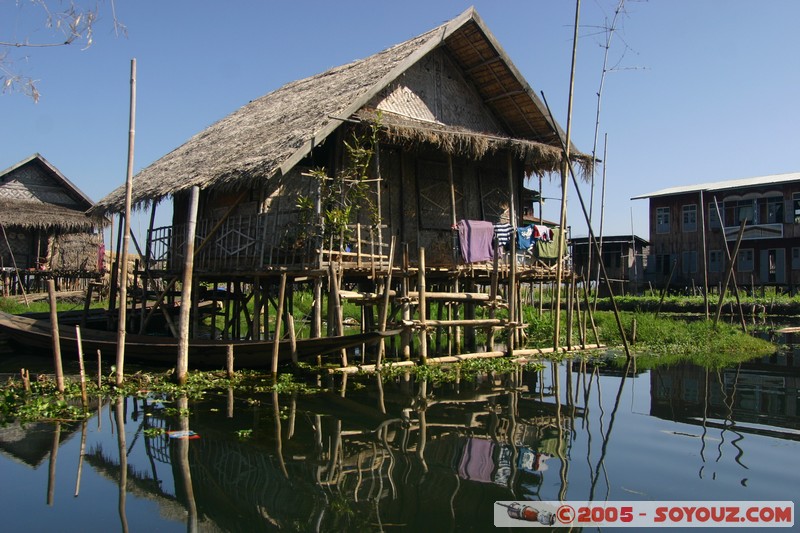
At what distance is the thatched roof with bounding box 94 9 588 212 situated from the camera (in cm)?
1201

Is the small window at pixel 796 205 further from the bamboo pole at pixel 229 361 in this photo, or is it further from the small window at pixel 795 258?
the bamboo pole at pixel 229 361

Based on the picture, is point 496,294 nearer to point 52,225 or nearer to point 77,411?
point 77,411

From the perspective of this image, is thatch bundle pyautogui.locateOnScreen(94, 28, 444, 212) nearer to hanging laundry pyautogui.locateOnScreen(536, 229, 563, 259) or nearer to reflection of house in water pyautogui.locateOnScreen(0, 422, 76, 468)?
hanging laundry pyautogui.locateOnScreen(536, 229, 563, 259)

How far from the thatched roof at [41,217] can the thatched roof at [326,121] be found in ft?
28.4

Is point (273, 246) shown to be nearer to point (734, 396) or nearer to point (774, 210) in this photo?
point (734, 396)

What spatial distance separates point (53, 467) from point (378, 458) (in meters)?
3.07

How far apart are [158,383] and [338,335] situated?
289 centimetres

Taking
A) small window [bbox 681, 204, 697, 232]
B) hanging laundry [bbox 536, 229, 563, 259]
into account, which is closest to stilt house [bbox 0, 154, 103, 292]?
hanging laundry [bbox 536, 229, 563, 259]

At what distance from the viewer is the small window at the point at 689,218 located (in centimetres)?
3259

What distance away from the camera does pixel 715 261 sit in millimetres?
32250

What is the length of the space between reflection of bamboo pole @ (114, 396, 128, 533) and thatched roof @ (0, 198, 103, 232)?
16.7 meters

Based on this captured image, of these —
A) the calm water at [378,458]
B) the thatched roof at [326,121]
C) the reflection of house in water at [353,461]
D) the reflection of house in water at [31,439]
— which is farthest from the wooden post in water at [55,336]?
the thatched roof at [326,121]

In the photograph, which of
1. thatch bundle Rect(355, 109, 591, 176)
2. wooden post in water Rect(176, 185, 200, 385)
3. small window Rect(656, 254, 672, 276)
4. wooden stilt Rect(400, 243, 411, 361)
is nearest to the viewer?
wooden post in water Rect(176, 185, 200, 385)

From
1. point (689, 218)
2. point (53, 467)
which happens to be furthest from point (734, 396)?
point (689, 218)
